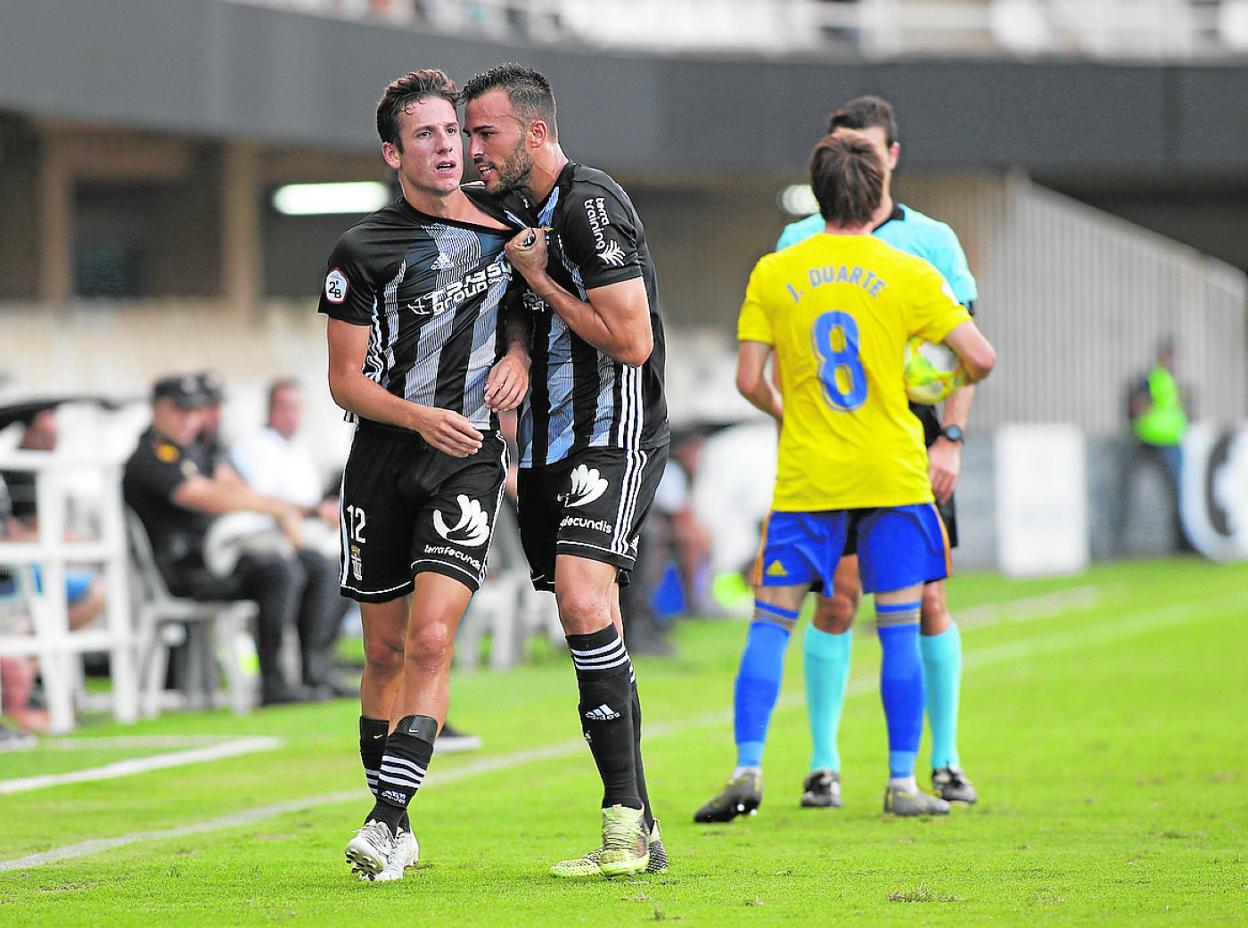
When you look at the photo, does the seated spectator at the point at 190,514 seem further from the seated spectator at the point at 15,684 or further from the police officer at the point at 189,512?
the seated spectator at the point at 15,684

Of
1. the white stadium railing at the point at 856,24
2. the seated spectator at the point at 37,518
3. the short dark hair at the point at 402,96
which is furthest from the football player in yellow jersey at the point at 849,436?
the white stadium railing at the point at 856,24

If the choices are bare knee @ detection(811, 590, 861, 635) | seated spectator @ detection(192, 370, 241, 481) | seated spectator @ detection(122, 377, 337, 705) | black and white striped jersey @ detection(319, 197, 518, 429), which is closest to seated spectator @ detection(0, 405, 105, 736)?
seated spectator @ detection(122, 377, 337, 705)

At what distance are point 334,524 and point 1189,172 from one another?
1905 cm

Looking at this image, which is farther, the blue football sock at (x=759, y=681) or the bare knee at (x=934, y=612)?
the bare knee at (x=934, y=612)

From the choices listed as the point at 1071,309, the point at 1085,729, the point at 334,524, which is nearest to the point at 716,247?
the point at 1071,309

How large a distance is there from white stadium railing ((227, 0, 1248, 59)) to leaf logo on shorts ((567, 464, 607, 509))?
57.2 ft

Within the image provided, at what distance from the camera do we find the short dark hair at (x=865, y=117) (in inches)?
278

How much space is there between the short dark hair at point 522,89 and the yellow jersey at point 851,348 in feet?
4.69

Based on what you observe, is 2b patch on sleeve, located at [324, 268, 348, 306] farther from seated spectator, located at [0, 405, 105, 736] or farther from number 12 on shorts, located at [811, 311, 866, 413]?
seated spectator, located at [0, 405, 105, 736]

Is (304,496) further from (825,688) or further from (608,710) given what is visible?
(608,710)

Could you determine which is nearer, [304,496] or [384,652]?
[384,652]

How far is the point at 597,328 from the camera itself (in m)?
5.35

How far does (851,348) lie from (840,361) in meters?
0.06

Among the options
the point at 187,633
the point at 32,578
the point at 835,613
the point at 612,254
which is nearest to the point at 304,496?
the point at 187,633
